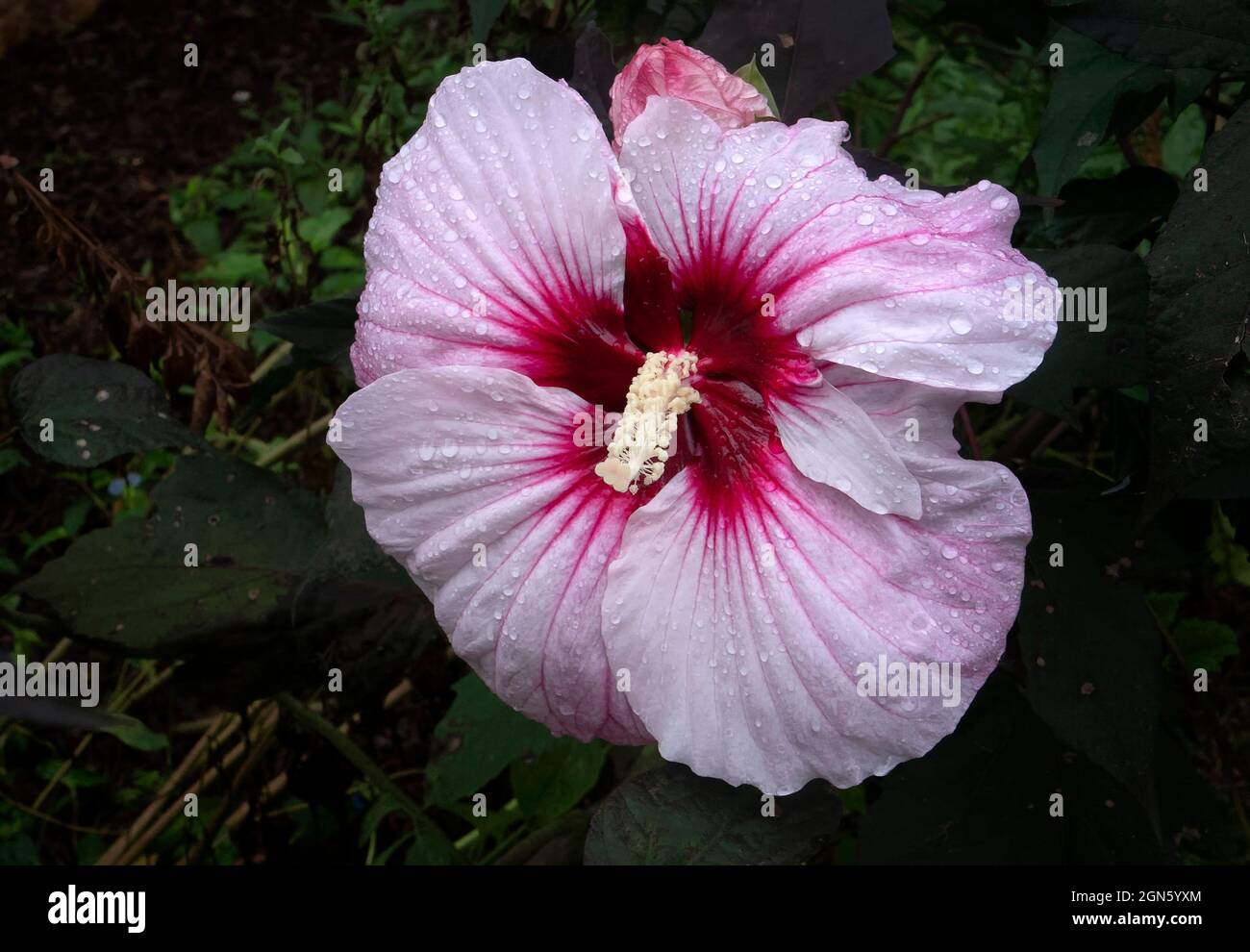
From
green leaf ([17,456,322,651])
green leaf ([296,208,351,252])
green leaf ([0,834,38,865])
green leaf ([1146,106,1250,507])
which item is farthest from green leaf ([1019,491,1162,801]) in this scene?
green leaf ([296,208,351,252])

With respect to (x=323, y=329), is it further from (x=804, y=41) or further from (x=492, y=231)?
(x=804, y=41)

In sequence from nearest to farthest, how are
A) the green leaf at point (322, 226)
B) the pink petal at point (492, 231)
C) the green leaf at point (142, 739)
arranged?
the pink petal at point (492, 231)
the green leaf at point (142, 739)
the green leaf at point (322, 226)

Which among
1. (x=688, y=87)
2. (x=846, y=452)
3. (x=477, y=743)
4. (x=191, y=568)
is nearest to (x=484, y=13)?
(x=688, y=87)

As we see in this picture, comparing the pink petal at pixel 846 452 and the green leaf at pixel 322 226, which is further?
the green leaf at pixel 322 226

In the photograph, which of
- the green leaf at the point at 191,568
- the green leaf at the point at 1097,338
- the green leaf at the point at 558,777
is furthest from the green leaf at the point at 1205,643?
the green leaf at the point at 191,568

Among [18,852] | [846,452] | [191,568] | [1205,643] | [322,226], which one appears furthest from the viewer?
[322,226]

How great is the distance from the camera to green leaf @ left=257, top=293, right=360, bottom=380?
1312 millimetres

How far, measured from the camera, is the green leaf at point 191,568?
1.40m

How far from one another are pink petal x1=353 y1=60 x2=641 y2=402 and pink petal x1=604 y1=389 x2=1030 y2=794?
245mm

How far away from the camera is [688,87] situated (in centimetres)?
101

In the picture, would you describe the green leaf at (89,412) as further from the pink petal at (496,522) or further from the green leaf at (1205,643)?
the green leaf at (1205,643)

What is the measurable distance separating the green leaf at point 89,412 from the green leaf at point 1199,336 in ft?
3.75

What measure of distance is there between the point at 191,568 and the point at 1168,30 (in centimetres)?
126

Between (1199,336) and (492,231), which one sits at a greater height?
(492,231)
